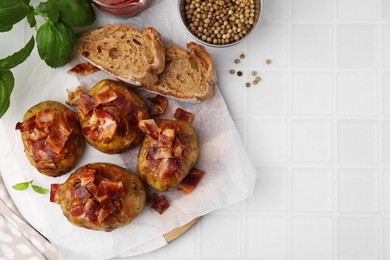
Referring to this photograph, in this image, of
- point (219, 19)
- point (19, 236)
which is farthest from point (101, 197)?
point (219, 19)

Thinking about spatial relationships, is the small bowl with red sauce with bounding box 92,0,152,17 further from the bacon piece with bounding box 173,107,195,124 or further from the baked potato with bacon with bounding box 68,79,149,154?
the bacon piece with bounding box 173,107,195,124

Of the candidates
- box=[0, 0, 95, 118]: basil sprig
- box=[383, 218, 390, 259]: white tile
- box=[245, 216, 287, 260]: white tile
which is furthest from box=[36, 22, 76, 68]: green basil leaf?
box=[383, 218, 390, 259]: white tile

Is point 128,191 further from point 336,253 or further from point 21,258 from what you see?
point 336,253

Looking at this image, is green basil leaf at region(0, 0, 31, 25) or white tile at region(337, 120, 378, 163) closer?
green basil leaf at region(0, 0, 31, 25)

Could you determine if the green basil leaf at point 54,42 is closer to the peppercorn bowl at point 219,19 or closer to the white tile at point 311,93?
the peppercorn bowl at point 219,19

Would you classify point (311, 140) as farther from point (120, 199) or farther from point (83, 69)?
point (83, 69)

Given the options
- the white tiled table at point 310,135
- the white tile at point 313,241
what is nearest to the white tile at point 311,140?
the white tiled table at point 310,135

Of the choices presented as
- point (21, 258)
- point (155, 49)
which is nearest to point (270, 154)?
point (155, 49)
